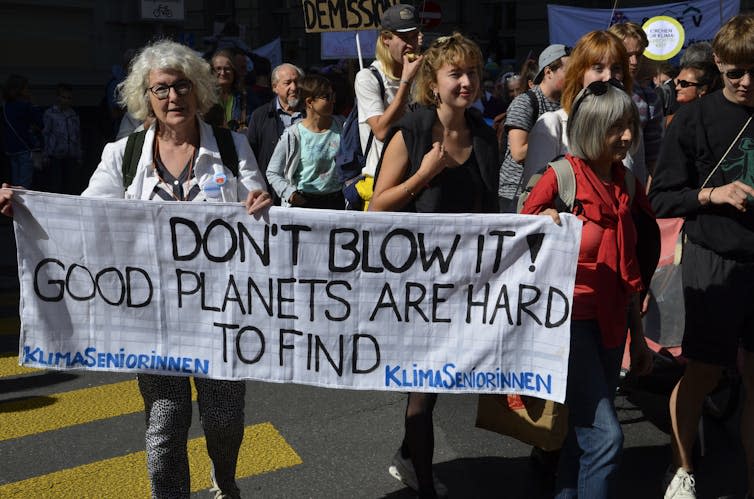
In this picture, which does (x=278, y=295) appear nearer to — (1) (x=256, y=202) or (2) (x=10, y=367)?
(1) (x=256, y=202)

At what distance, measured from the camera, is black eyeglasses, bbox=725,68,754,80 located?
12.0 ft

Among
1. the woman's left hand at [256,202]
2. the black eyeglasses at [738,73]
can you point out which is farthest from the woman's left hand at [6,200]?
the black eyeglasses at [738,73]

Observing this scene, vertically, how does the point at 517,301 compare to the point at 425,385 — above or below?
above

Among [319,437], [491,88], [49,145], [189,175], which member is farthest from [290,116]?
[491,88]

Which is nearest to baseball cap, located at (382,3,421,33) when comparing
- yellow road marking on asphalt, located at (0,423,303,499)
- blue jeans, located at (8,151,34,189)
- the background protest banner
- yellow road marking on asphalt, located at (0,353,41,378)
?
yellow road marking on asphalt, located at (0,423,303,499)

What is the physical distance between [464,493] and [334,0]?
5.04 metres

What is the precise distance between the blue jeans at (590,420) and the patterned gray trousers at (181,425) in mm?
1252

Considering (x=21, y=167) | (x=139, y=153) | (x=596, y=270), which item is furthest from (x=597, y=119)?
(x=21, y=167)

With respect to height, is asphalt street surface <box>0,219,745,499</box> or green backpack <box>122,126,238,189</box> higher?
green backpack <box>122,126,238,189</box>

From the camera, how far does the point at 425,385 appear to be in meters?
3.54

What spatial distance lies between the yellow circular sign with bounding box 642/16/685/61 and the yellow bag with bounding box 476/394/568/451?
9.85 m

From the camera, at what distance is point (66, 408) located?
5414mm

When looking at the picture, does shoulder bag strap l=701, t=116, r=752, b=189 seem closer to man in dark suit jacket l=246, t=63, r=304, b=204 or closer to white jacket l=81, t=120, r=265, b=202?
white jacket l=81, t=120, r=265, b=202

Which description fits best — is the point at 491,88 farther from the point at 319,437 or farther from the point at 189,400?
the point at 189,400
